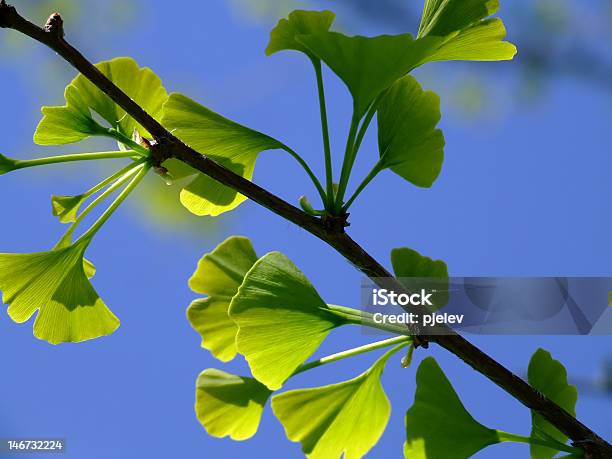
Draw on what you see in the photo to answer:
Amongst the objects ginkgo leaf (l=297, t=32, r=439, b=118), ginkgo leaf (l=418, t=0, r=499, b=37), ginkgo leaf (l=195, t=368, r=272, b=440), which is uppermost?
ginkgo leaf (l=418, t=0, r=499, b=37)

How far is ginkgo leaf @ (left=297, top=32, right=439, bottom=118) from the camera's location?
0.34 m

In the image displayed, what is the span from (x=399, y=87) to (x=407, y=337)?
16cm

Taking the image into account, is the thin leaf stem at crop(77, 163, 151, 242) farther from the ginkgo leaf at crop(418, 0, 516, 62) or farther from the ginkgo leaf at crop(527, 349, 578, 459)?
the ginkgo leaf at crop(527, 349, 578, 459)

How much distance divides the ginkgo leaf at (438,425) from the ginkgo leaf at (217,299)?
124 mm

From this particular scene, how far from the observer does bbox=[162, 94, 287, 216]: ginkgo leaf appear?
1.35 ft

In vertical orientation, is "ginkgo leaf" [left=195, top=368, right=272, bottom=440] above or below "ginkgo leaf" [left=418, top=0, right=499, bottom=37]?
below

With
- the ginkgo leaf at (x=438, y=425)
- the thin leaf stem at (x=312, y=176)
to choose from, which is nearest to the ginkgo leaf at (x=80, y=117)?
the thin leaf stem at (x=312, y=176)

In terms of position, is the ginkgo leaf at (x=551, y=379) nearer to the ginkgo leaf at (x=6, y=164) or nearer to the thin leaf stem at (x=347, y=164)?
the thin leaf stem at (x=347, y=164)

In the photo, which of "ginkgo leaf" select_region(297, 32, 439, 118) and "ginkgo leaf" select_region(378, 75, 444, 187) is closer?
"ginkgo leaf" select_region(297, 32, 439, 118)

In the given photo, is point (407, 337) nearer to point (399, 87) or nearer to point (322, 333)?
point (322, 333)

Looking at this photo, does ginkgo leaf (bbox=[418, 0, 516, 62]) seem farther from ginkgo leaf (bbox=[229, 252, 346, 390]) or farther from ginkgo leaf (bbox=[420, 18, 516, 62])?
ginkgo leaf (bbox=[229, 252, 346, 390])

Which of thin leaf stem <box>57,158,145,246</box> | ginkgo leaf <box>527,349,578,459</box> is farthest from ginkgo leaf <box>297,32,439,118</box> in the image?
ginkgo leaf <box>527,349,578,459</box>

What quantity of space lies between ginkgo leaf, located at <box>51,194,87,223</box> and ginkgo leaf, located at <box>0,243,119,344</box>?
0.06 feet

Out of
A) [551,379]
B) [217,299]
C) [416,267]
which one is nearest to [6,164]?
[217,299]
